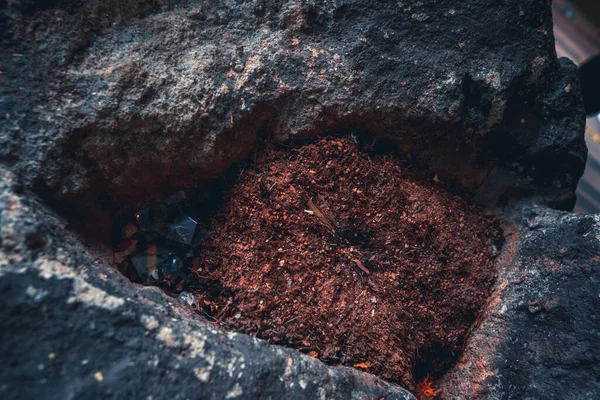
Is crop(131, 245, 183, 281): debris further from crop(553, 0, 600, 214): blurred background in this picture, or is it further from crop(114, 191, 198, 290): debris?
crop(553, 0, 600, 214): blurred background

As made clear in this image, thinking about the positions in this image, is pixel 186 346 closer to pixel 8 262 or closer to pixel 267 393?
pixel 267 393

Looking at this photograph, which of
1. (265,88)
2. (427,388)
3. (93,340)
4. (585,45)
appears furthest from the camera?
(585,45)

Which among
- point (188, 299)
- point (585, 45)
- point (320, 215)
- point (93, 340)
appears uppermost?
point (585, 45)

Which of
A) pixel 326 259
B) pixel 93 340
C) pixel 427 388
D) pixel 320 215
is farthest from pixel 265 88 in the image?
pixel 427 388

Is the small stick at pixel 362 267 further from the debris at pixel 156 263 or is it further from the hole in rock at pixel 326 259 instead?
the debris at pixel 156 263

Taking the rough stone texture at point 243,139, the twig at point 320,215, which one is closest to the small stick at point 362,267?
the twig at point 320,215

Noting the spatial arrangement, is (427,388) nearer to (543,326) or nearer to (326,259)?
(543,326)
